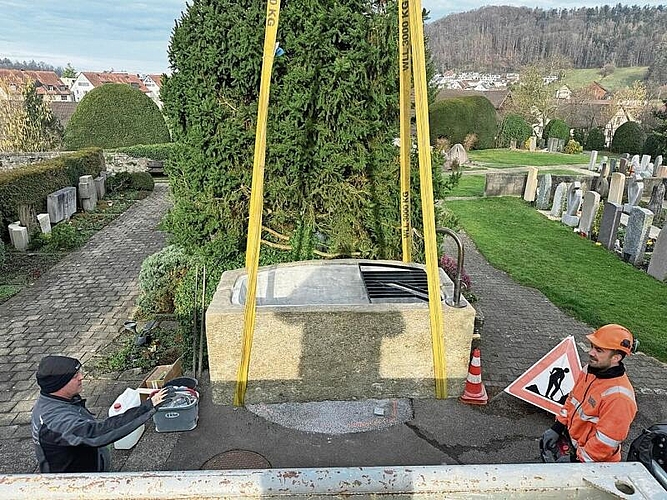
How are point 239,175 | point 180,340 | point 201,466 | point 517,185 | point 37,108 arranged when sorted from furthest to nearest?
point 37,108
point 517,185
point 180,340
point 239,175
point 201,466

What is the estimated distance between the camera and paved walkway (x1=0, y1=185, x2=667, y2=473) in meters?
4.63

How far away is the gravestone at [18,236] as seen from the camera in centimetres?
1217

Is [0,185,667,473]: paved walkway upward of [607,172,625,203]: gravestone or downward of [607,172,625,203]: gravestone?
downward

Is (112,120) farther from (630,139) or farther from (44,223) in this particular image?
(630,139)

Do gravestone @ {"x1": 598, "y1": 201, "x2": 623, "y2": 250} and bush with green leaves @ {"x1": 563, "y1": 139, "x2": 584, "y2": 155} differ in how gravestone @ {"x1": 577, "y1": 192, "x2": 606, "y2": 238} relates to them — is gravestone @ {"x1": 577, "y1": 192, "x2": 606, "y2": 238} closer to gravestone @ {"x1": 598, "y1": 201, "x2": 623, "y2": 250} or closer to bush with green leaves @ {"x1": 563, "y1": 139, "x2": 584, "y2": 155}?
gravestone @ {"x1": 598, "y1": 201, "x2": 623, "y2": 250}

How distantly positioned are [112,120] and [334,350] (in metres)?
25.3

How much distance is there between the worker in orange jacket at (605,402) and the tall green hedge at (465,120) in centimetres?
3413

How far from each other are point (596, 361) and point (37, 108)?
3337 centimetres

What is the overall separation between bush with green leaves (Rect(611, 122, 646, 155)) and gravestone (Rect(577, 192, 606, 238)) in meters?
28.6

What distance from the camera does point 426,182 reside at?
500cm

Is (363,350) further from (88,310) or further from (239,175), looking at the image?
(88,310)

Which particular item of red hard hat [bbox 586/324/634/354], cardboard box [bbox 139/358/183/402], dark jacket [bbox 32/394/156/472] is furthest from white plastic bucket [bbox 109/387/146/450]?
red hard hat [bbox 586/324/634/354]

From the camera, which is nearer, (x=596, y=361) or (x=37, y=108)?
(x=596, y=361)

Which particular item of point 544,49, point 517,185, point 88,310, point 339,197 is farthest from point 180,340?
point 544,49
